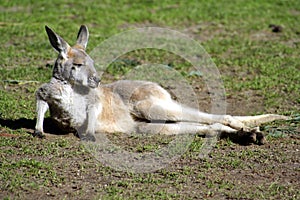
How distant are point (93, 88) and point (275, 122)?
2.32m

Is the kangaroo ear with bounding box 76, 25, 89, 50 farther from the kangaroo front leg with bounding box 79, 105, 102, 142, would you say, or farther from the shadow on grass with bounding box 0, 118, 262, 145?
the shadow on grass with bounding box 0, 118, 262, 145

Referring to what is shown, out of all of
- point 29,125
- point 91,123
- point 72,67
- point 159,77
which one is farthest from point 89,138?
point 159,77

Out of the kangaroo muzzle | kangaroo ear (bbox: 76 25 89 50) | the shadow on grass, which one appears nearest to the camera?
the kangaroo muzzle

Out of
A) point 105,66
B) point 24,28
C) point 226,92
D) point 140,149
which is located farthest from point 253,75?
point 24,28

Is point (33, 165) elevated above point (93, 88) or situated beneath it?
situated beneath

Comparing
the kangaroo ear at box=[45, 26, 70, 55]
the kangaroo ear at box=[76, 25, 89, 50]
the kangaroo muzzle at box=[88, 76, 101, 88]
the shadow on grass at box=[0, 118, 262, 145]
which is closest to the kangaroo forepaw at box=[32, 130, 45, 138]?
the shadow on grass at box=[0, 118, 262, 145]

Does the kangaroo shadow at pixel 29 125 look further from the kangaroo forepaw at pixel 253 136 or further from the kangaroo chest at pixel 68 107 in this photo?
the kangaroo forepaw at pixel 253 136

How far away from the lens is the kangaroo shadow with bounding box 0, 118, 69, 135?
6.45 meters

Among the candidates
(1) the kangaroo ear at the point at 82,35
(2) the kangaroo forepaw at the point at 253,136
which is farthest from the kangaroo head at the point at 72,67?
(2) the kangaroo forepaw at the point at 253,136

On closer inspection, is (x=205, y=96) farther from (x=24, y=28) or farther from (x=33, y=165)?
(x=24, y=28)

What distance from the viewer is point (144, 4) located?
13.5 metres

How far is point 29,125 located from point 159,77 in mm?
3008

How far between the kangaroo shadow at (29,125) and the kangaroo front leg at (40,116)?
24 centimetres

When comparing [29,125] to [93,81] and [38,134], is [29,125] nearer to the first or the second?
[38,134]
